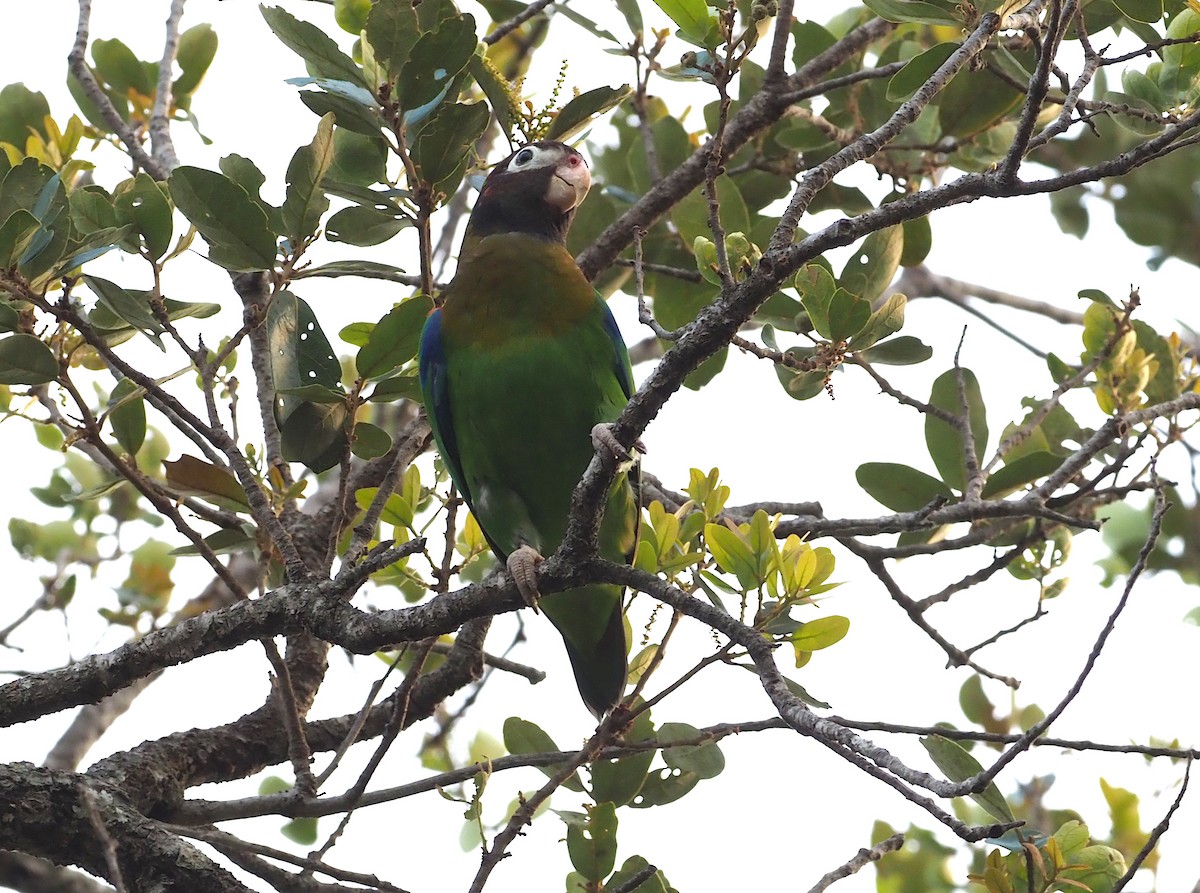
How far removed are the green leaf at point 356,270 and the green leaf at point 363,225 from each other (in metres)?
0.06

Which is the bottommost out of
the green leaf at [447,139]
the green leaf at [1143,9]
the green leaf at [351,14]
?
the green leaf at [447,139]

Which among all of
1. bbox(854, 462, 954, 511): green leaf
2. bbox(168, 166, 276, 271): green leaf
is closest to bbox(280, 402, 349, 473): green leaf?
bbox(168, 166, 276, 271): green leaf

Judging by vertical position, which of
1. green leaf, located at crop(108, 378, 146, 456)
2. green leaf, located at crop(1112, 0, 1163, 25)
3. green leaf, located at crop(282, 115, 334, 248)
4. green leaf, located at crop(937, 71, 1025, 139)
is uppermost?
green leaf, located at crop(937, 71, 1025, 139)

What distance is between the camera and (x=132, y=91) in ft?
14.4

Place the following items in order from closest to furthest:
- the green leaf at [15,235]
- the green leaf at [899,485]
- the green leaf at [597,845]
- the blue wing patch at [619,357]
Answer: the green leaf at [15,235] → the green leaf at [597,845] → the blue wing patch at [619,357] → the green leaf at [899,485]

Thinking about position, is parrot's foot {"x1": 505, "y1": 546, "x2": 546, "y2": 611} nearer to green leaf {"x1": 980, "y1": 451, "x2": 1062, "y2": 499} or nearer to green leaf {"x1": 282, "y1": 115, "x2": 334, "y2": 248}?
green leaf {"x1": 282, "y1": 115, "x2": 334, "y2": 248}

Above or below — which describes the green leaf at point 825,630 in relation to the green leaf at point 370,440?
below

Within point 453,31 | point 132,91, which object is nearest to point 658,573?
point 453,31

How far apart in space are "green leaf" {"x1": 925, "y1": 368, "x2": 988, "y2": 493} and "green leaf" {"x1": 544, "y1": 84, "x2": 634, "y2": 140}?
1374 mm

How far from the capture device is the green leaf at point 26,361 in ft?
8.93

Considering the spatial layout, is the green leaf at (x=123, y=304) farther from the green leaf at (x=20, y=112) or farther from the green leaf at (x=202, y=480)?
the green leaf at (x=20, y=112)

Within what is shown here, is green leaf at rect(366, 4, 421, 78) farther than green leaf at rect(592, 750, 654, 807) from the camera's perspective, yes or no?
No

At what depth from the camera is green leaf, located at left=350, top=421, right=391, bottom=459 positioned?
10.3 ft

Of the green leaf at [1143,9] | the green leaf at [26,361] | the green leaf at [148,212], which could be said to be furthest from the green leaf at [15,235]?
the green leaf at [1143,9]
